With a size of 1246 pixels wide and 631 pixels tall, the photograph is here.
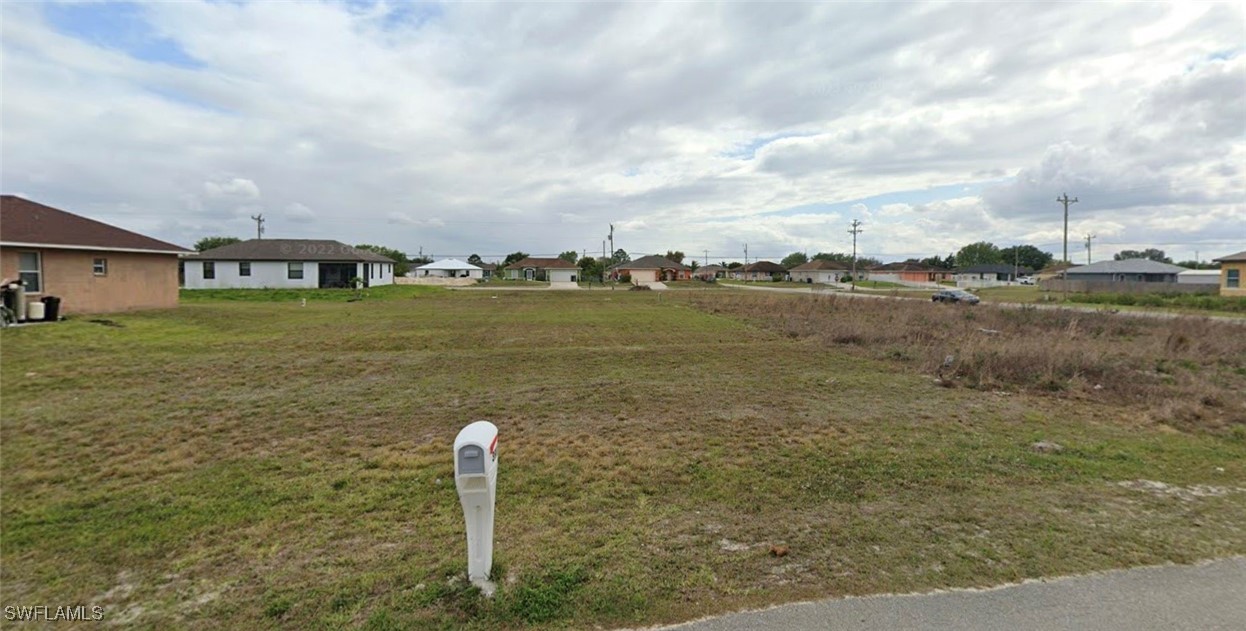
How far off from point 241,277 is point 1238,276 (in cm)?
6591

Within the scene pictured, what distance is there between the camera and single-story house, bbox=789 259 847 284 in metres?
91.9

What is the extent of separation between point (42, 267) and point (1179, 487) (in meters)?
24.3

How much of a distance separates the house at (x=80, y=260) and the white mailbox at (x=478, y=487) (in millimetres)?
19408

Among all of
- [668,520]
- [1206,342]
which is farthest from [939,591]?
[1206,342]

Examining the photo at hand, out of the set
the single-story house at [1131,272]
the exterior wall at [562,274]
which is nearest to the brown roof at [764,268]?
the exterior wall at [562,274]

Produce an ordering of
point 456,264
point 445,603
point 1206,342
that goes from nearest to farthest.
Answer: point 445,603, point 1206,342, point 456,264

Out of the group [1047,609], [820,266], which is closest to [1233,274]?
[1047,609]

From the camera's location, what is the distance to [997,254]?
121125mm

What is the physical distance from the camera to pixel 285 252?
37812mm

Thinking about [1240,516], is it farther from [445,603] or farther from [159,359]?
[159,359]

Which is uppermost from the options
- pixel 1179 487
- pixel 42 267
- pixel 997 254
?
pixel 997 254

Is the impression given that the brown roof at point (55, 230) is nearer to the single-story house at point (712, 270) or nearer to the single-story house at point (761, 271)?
the single-story house at point (761, 271)

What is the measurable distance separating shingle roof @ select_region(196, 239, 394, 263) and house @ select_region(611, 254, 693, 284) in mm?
40570

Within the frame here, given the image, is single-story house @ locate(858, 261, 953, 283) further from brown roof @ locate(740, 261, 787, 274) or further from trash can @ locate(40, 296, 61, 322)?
trash can @ locate(40, 296, 61, 322)
